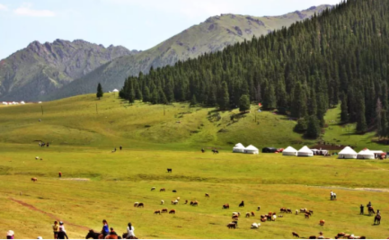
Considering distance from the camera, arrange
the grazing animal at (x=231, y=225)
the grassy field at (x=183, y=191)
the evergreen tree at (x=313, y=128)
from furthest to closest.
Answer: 1. the evergreen tree at (x=313, y=128)
2. the grazing animal at (x=231, y=225)
3. the grassy field at (x=183, y=191)

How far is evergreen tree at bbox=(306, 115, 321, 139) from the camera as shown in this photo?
598 feet

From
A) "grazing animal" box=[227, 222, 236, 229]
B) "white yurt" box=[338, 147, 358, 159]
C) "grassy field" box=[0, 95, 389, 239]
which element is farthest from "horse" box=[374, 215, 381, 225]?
"white yurt" box=[338, 147, 358, 159]

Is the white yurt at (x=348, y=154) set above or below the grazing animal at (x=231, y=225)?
above

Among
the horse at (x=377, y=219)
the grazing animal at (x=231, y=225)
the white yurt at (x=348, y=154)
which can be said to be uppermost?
the white yurt at (x=348, y=154)

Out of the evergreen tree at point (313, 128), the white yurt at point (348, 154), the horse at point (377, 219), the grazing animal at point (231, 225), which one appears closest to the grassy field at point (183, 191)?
the horse at point (377, 219)

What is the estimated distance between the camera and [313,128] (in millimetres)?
182375

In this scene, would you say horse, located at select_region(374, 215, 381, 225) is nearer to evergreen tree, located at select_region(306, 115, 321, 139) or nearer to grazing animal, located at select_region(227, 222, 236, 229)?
grazing animal, located at select_region(227, 222, 236, 229)

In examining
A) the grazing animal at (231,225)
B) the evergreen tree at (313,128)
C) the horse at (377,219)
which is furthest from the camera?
the evergreen tree at (313,128)

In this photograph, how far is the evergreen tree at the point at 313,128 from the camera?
598ft

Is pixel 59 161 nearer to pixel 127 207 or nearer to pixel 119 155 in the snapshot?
pixel 119 155

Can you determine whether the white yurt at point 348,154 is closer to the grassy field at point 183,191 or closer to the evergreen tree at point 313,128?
the grassy field at point 183,191

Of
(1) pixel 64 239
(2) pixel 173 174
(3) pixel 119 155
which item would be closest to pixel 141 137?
(3) pixel 119 155

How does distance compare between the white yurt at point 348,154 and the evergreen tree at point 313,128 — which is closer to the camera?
the white yurt at point 348,154

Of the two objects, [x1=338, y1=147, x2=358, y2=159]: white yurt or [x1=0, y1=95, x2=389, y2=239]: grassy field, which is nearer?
[x1=0, y1=95, x2=389, y2=239]: grassy field
